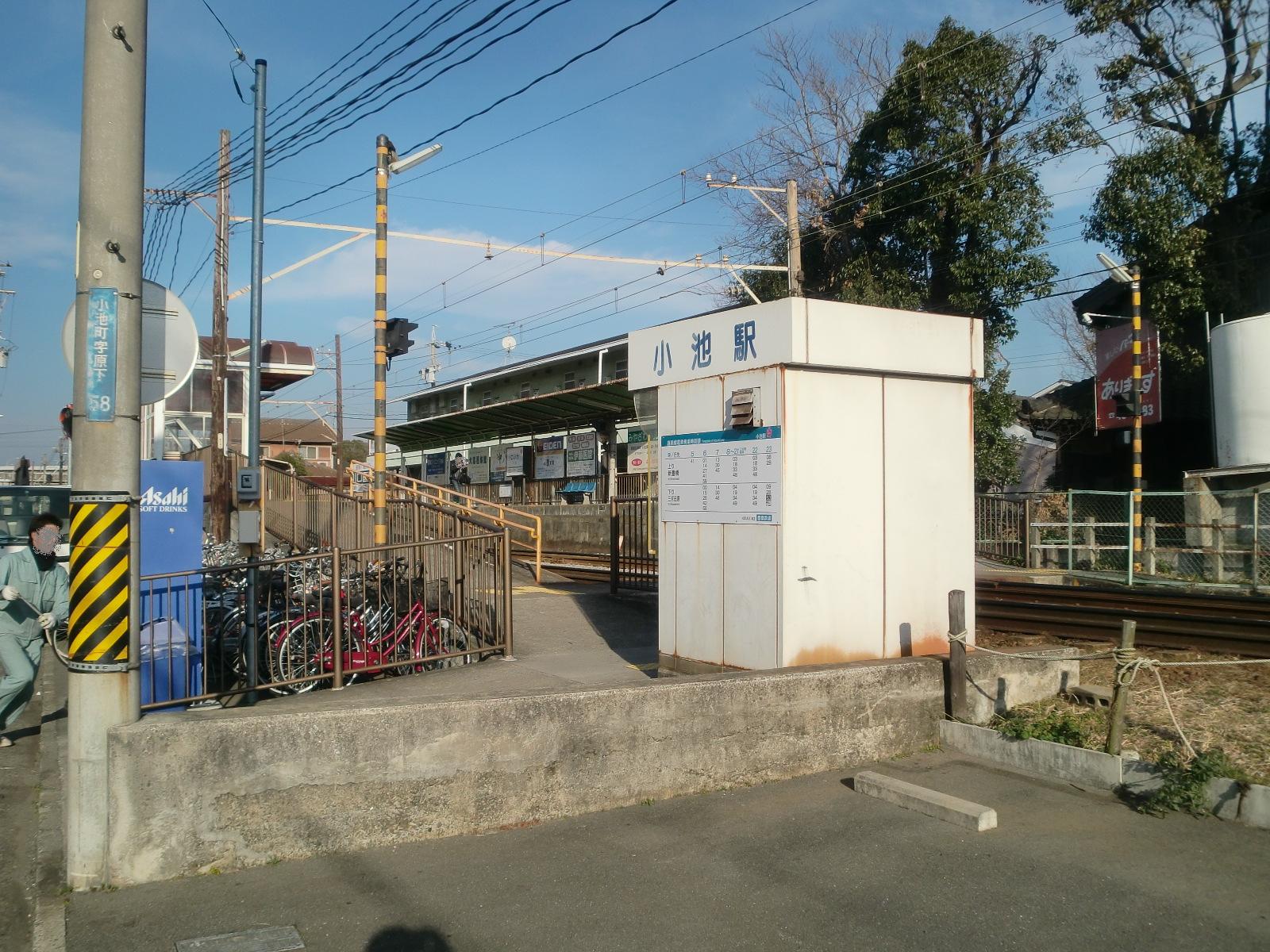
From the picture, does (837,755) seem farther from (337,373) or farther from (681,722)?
(337,373)

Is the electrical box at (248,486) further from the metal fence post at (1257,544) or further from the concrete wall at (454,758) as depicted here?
the metal fence post at (1257,544)

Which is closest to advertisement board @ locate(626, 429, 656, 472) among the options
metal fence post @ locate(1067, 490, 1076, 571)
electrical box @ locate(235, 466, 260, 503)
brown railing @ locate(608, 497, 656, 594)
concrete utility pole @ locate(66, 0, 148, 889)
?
metal fence post @ locate(1067, 490, 1076, 571)

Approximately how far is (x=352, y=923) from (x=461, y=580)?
5.79 m

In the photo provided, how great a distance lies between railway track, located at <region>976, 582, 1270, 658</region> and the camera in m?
10.3

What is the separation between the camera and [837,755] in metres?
7.25

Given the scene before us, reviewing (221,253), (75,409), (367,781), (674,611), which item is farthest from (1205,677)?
(221,253)

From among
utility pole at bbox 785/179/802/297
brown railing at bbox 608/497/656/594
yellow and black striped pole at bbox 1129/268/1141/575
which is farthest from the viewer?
utility pole at bbox 785/179/802/297

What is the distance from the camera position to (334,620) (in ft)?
28.5

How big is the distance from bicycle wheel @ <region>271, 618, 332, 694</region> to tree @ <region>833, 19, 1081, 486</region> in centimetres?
1936

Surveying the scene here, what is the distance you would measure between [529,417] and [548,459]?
5.16 m

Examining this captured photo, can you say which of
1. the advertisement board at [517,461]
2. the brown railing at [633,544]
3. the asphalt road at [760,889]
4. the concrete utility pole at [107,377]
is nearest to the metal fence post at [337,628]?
the concrete utility pole at [107,377]

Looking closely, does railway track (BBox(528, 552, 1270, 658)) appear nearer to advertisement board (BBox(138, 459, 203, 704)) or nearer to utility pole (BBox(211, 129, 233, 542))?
advertisement board (BBox(138, 459, 203, 704))

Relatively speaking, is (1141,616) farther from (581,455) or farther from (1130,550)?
(581,455)

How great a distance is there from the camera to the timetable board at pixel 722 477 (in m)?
7.97
